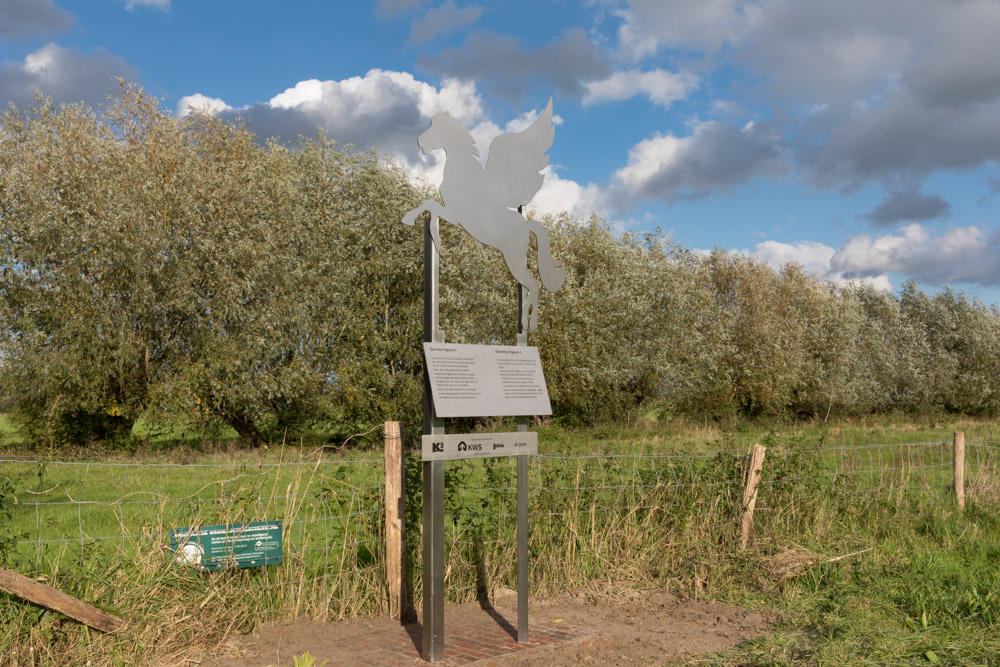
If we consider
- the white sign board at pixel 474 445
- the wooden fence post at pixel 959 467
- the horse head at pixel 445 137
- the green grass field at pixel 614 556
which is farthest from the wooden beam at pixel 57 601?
the wooden fence post at pixel 959 467

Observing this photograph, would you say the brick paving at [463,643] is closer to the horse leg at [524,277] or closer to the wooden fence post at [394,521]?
the wooden fence post at [394,521]

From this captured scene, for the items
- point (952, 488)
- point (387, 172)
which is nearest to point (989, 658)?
point (952, 488)

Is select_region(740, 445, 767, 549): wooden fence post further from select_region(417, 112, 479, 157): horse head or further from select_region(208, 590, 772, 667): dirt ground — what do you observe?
select_region(417, 112, 479, 157): horse head

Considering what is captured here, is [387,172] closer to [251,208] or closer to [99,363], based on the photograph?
[251,208]

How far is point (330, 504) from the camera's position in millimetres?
7348

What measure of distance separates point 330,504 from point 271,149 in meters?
21.5

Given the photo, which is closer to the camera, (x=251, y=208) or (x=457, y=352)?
(x=457, y=352)

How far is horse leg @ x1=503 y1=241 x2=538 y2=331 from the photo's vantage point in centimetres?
704

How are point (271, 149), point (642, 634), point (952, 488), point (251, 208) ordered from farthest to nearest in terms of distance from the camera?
point (271, 149), point (251, 208), point (952, 488), point (642, 634)

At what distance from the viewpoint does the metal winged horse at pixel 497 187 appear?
668 centimetres

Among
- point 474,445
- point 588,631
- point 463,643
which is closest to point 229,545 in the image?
point 463,643

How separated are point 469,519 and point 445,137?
3.63m

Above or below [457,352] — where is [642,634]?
below

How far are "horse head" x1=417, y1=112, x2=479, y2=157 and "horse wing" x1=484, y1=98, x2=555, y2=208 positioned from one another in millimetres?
232
